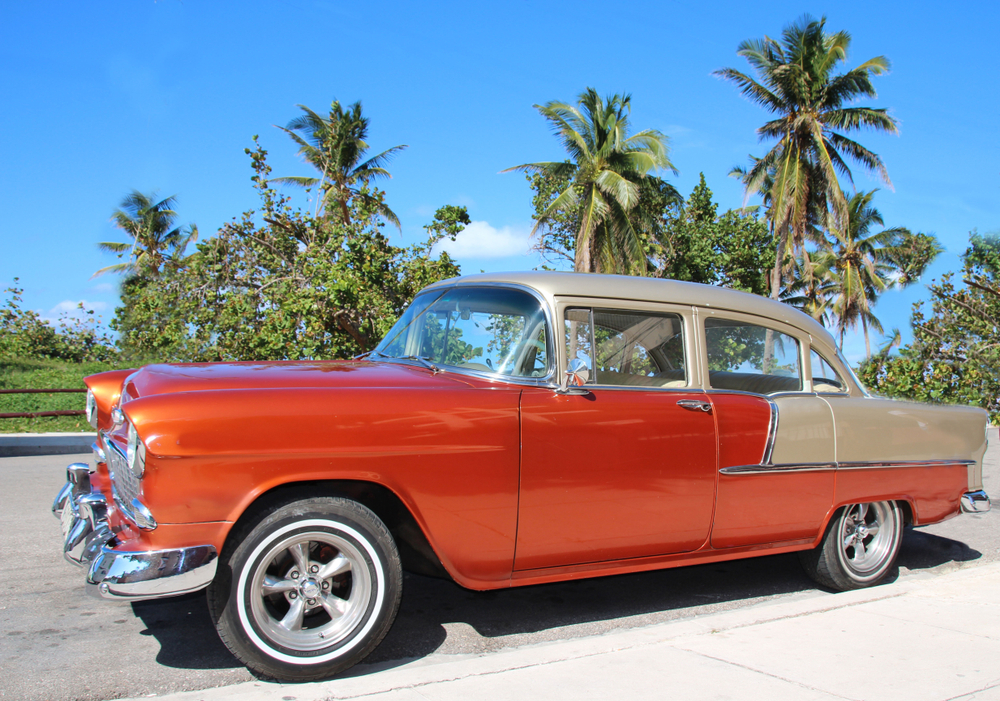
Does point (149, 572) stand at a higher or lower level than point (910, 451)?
lower

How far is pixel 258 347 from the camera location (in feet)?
60.2

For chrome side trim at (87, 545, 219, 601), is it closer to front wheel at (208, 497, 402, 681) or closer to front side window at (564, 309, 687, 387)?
front wheel at (208, 497, 402, 681)

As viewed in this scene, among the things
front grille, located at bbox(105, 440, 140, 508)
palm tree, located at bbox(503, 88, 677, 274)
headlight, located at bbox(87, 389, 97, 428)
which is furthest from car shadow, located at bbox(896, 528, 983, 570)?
palm tree, located at bbox(503, 88, 677, 274)

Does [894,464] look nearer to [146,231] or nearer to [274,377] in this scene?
[274,377]

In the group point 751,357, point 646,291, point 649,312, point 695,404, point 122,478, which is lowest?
point 122,478

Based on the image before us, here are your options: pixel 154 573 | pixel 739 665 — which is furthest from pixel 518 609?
pixel 154 573

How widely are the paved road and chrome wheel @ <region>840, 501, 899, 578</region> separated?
1.06 ft

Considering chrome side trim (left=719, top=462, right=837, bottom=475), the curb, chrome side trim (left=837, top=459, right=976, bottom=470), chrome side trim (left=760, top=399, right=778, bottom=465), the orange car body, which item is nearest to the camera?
the orange car body

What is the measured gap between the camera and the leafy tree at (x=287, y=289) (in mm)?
17609

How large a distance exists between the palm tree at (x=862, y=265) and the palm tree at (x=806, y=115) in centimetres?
1188

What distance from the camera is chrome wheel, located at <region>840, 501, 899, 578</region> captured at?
4.80 metres

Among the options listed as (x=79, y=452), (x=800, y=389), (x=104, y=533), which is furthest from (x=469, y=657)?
(x=79, y=452)

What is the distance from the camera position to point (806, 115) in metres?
29.0

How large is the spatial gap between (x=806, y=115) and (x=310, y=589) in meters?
30.2
